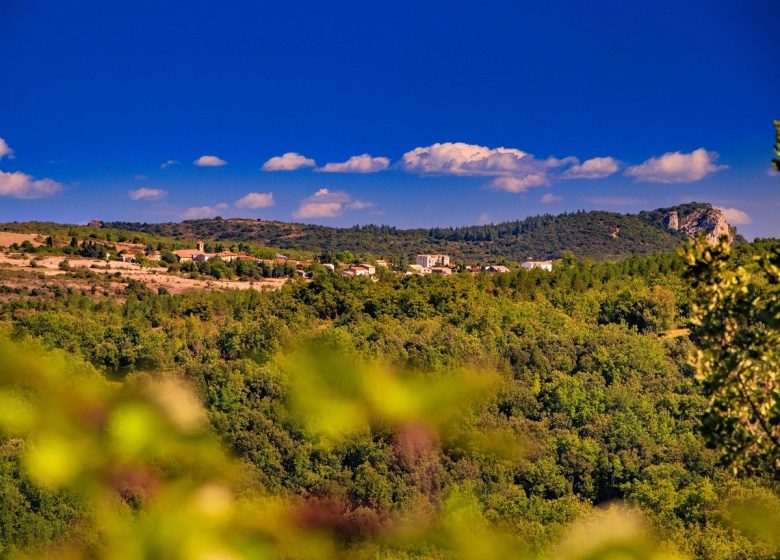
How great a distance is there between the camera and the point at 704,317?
2811mm

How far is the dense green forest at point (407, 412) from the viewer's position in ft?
5.53

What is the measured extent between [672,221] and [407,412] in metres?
172

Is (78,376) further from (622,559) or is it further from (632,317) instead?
(632,317)

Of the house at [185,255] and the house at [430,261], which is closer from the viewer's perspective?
the house at [185,255]

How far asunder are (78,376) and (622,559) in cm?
154

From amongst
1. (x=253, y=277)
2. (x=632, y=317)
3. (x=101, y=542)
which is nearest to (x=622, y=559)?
(x=101, y=542)

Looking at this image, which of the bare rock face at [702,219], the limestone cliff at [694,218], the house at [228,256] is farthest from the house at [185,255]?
the limestone cliff at [694,218]

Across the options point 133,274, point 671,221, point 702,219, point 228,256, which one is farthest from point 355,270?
point 671,221

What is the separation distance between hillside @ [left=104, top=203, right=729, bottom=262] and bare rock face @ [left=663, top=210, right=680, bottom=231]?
3.06ft

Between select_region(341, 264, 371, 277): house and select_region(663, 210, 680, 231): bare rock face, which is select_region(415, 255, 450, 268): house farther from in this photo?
select_region(663, 210, 680, 231): bare rock face

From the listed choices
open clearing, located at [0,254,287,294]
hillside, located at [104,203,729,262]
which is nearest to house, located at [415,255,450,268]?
hillside, located at [104,203,729,262]

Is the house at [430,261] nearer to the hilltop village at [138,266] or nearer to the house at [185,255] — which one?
the hilltop village at [138,266]

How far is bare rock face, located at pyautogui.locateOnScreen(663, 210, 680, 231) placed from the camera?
520 feet

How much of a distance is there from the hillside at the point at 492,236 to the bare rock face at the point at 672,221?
3.06 ft
